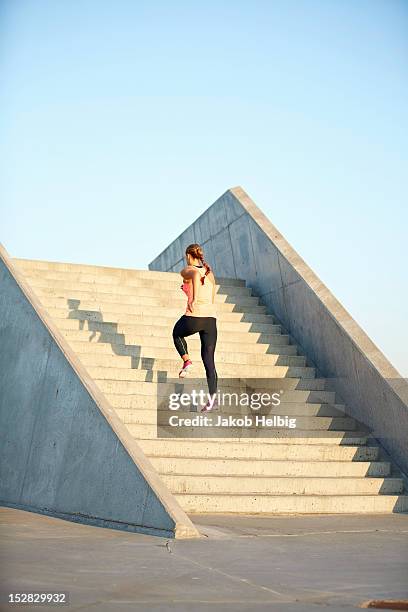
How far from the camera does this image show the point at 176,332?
8.58m

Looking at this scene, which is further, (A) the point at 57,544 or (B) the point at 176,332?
(B) the point at 176,332

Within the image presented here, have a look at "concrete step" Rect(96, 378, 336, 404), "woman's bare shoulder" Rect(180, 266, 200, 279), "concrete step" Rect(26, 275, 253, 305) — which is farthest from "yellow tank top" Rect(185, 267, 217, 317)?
"concrete step" Rect(26, 275, 253, 305)

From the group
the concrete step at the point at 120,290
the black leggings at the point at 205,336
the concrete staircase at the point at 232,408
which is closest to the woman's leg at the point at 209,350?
the black leggings at the point at 205,336

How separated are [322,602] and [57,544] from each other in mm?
1892

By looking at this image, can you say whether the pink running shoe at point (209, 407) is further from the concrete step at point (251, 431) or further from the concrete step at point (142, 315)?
the concrete step at point (142, 315)

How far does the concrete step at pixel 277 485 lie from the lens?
7184 mm

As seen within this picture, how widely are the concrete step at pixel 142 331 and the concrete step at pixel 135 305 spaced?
0.36 m

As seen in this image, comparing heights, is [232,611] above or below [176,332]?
below

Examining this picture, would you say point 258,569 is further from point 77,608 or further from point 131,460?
point 131,460

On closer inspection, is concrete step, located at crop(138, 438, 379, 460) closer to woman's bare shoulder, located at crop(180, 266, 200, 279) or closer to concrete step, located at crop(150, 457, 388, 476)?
concrete step, located at crop(150, 457, 388, 476)

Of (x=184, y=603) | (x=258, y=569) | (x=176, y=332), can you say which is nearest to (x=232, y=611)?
(x=184, y=603)

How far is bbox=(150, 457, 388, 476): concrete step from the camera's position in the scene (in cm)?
745

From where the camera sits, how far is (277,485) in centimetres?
742

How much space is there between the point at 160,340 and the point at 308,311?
70.8 inches
